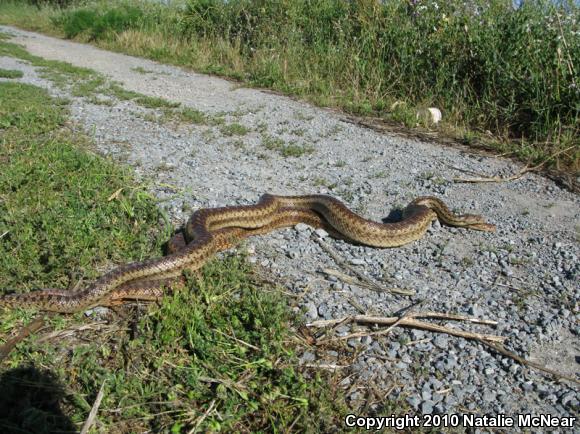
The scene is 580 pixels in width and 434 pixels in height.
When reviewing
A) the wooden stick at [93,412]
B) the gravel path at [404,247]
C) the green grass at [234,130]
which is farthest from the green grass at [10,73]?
the wooden stick at [93,412]

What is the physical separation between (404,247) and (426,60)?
250 inches

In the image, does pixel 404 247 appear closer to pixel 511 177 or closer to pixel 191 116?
pixel 511 177

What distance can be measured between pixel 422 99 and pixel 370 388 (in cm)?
829

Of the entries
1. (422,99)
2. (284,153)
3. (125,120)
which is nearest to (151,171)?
(284,153)

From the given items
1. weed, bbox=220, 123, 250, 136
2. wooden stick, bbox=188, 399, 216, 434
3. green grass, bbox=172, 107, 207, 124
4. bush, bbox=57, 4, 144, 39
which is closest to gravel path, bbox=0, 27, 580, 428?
weed, bbox=220, 123, 250, 136

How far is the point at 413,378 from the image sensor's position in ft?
12.3

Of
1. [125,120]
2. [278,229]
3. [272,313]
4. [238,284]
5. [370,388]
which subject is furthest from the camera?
[125,120]

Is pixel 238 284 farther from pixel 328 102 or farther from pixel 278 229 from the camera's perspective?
pixel 328 102

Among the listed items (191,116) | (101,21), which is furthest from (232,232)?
(101,21)

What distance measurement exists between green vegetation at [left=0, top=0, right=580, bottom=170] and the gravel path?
1.24m

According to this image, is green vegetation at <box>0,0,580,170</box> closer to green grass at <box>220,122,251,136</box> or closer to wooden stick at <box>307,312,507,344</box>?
green grass at <box>220,122,251,136</box>

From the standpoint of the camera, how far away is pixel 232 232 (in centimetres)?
564

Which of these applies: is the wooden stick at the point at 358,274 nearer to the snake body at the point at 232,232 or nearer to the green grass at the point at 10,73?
the snake body at the point at 232,232

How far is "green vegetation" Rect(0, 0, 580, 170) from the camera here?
8.77 meters
